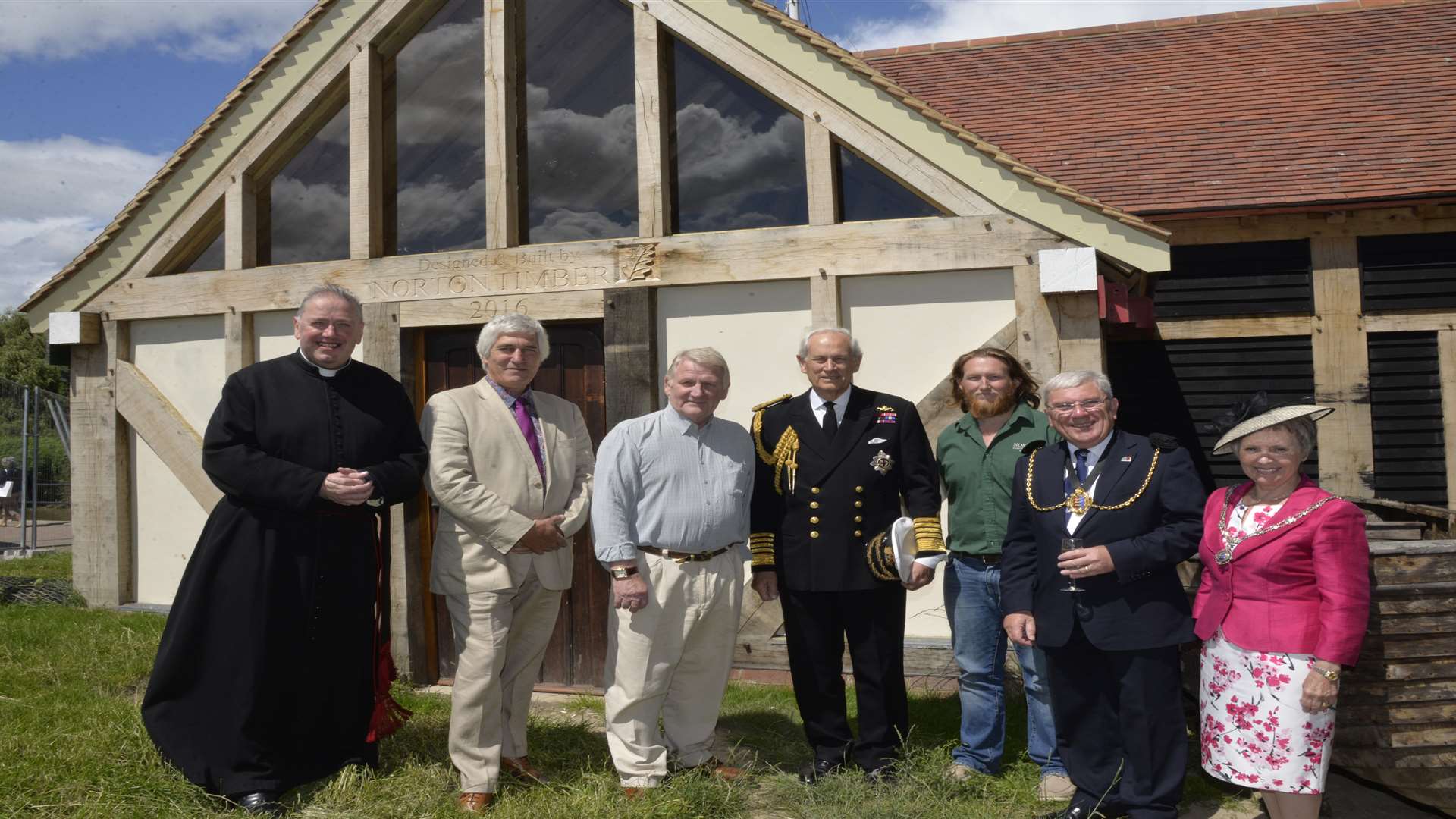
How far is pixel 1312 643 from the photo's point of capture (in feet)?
11.0

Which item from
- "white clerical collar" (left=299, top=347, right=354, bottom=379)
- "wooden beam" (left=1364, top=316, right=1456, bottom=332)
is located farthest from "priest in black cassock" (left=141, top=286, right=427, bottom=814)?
"wooden beam" (left=1364, top=316, right=1456, bottom=332)

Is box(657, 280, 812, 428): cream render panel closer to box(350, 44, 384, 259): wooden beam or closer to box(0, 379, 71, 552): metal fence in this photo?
box(350, 44, 384, 259): wooden beam

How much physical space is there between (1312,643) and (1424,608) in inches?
40.5

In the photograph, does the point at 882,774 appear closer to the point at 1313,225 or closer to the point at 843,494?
the point at 843,494

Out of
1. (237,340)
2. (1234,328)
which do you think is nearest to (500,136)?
(237,340)

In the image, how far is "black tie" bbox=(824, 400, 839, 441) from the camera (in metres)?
4.18

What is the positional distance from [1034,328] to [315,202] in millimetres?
4846

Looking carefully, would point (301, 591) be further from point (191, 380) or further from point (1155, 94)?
point (1155, 94)

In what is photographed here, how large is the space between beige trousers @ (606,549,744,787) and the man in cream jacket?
1.28 ft

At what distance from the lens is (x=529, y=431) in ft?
13.7

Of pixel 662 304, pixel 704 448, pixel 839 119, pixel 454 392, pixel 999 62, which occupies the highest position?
pixel 999 62

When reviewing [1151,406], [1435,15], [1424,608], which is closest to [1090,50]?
[1435,15]


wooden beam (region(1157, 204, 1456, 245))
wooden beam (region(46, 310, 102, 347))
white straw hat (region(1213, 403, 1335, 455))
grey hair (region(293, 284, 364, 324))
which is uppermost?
wooden beam (region(1157, 204, 1456, 245))

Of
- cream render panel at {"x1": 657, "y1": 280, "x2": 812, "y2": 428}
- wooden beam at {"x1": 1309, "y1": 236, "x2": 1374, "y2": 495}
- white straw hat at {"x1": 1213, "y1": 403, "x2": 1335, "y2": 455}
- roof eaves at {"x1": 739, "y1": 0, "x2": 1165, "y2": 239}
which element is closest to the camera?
white straw hat at {"x1": 1213, "y1": 403, "x2": 1335, "y2": 455}
